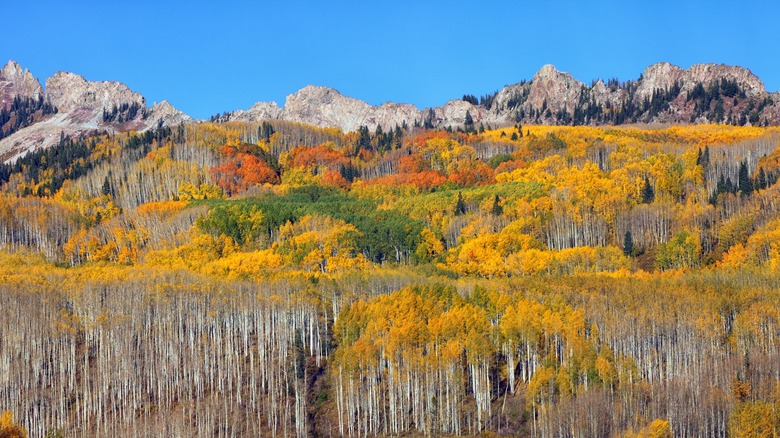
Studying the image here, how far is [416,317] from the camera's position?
4021 inches

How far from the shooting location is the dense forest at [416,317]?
9094cm

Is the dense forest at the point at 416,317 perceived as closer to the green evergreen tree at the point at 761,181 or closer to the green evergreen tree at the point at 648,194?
the green evergreen tree at the point at 648,194

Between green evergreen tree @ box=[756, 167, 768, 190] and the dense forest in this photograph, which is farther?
green evergreen tree @ box=[756, 167, 768, 190]

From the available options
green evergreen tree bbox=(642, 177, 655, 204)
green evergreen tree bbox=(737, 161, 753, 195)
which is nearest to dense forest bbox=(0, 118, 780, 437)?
green evergreen tree bbox=(642, 177, 655, 204)

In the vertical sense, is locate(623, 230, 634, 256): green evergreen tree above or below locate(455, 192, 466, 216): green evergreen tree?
below

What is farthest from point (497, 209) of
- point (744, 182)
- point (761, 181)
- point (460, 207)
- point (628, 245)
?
point (761, 181)

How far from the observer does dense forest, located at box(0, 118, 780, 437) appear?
9094 cm

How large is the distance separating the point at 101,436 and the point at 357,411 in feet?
75.1

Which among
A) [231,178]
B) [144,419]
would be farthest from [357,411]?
[231,178]

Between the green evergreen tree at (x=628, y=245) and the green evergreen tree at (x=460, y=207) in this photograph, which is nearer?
the green evergreen tree at (x=628, y=245)

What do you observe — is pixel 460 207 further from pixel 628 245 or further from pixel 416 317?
pixel 416 317

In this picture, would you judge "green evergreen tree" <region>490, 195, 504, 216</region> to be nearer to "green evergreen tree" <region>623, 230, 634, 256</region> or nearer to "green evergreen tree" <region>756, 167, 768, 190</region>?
"green evergreen tree" <region>623, 230, 634, 256</region>

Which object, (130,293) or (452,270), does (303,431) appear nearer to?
(130,293)

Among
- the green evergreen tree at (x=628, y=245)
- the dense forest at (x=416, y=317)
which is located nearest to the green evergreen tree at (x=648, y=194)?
the dense forest at (x=416, y=317)
